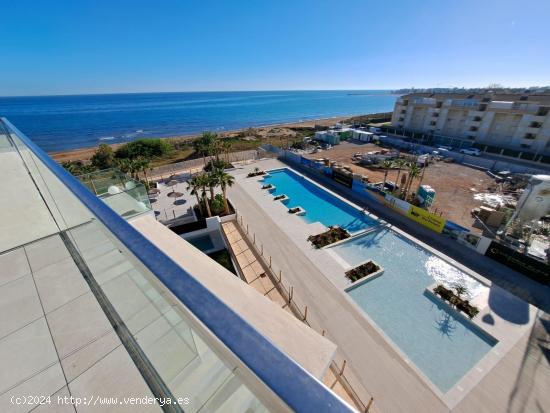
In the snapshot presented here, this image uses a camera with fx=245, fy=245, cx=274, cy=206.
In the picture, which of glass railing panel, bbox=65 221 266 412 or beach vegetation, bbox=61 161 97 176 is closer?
glass railing panel, bbox=65 221 266 412

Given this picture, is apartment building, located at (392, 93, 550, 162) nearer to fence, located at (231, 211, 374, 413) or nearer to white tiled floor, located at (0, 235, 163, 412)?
fence, located at (231, 211, 374, 413)

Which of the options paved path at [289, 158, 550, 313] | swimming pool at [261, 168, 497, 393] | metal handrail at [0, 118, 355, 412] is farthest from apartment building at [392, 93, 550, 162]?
metal handrail at [0, 118, 355, 412]

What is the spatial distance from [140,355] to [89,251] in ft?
7.55

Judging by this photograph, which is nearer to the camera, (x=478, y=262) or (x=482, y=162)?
(x=478, y=262)

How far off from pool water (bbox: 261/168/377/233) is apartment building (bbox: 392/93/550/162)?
1570 inches

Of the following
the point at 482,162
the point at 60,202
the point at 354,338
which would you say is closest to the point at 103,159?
the point at 60,202

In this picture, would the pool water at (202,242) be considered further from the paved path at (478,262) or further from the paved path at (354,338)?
the paved path at (478,262)

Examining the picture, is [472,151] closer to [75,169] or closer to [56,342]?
[56,342]

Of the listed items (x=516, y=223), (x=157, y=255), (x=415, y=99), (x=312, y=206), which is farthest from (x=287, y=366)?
(x=415, y=99)

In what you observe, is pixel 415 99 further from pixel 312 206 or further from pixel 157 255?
pixel 157 255

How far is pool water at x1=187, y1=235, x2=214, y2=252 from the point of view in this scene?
22.5 m

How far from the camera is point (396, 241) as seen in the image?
2202 centimetres

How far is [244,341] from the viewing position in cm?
146

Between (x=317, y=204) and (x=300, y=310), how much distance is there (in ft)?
51.8
